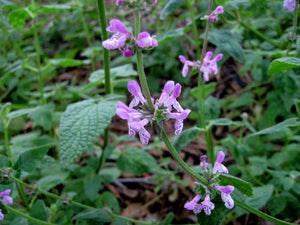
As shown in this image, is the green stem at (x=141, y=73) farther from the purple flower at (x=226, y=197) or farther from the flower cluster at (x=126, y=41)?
the purple flower at (x=226, y=197)

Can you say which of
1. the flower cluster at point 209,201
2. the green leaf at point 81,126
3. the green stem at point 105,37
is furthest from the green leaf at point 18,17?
the flower cluster at point 209,201

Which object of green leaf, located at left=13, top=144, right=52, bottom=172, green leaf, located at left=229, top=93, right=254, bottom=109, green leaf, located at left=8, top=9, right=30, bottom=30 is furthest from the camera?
green leaf, located at left=229, top=93, right=254, bottom=109

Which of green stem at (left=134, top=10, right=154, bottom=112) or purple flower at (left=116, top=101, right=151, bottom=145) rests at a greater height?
green stem at (left=134, top=10, right=154, bottom=112)

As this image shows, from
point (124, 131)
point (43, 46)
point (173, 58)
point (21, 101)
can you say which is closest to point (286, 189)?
point (124, 131)

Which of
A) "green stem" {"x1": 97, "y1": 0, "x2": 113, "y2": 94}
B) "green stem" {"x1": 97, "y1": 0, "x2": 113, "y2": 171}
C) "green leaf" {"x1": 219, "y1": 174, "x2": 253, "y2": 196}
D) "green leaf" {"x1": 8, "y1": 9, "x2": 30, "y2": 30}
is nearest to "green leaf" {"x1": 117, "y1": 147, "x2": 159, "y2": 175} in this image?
"green stem" {"x1": 97, "y1": 0, "x2": 113, "y2": 171}

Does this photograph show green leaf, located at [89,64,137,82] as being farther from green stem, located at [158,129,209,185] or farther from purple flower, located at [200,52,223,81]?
green stem, located at [158,129,209,185]

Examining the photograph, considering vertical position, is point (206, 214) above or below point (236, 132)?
above

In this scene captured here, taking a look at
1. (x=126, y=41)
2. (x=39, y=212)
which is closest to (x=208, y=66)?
(x=126, y=41)

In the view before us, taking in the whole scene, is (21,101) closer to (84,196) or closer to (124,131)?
(124,131)
